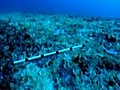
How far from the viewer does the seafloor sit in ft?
18.4

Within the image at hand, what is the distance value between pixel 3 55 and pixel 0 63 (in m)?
0.52

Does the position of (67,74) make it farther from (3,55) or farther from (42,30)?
(42,30)

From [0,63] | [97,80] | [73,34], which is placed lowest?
[97,80]

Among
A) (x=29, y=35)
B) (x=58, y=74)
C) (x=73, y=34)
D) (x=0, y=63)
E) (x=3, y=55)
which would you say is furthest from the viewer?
(x=73, y=34)

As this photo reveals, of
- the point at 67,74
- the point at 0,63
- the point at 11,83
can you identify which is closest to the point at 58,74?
the point at 67,74

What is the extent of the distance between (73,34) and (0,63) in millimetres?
4268

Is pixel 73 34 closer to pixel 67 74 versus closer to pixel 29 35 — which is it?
pixel 29 35

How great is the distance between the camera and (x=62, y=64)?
639 cm

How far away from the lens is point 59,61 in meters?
6.52

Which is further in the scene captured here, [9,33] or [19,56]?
[9,33]

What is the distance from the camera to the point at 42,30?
9.45 metres

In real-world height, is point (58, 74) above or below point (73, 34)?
below

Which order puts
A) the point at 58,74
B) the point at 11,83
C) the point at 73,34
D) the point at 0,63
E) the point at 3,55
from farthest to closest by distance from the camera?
the point at 73,34 → the point at 3,55 → the point at 0,63 → the point at 58,74 → the point at 11,83

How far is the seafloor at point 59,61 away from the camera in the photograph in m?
5.59
